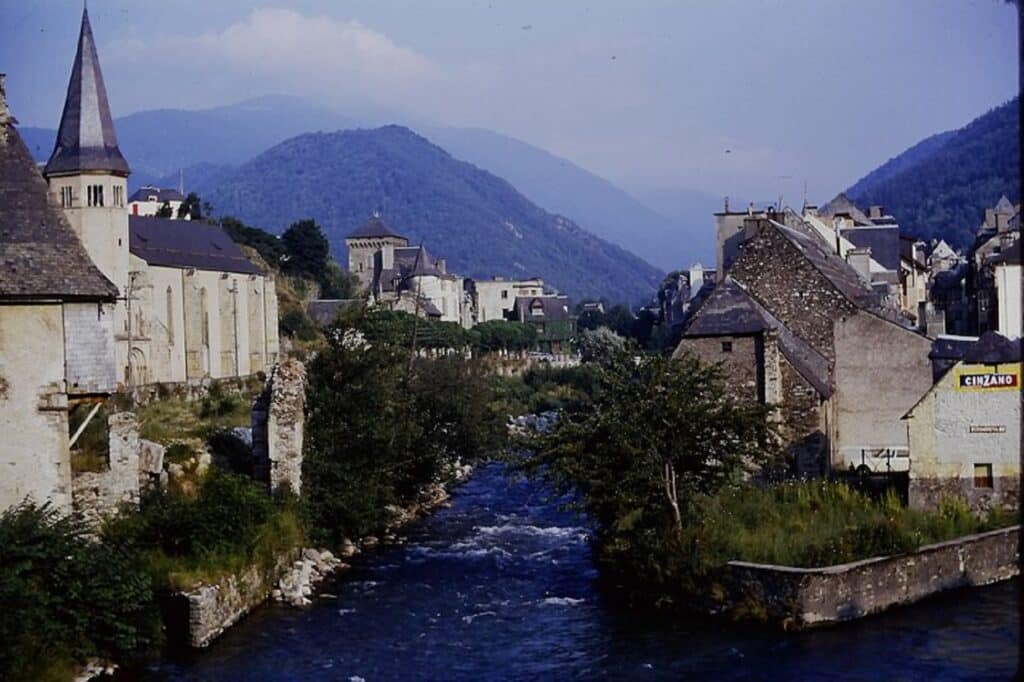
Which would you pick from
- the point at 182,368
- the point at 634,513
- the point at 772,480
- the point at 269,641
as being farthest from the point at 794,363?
the point at 182,368

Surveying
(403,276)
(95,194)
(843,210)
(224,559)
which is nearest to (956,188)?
(403,276)

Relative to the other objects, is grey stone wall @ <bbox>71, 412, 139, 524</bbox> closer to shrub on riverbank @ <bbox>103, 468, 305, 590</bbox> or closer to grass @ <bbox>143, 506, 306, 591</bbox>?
shrub on riverbank @ <bbox>103, 468, 305, 590</bbox>

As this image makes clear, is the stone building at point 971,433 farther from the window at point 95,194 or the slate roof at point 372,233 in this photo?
the slate roof at point 372,233

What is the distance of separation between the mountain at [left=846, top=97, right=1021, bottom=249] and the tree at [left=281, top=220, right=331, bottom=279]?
81.7 m

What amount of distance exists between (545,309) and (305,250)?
37057mm

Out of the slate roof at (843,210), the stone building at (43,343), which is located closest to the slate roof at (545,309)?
the slate roof at (843,210)

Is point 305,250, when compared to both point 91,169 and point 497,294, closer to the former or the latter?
point 497,294

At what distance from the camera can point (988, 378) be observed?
2648cm

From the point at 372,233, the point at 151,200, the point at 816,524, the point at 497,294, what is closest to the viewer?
the point at 816,524

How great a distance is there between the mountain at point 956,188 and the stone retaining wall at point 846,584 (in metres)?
135

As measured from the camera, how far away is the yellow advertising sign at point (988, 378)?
86.5 ft

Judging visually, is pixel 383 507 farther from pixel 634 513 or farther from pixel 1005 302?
pixel 1005 302

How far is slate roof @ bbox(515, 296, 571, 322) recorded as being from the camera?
452ft

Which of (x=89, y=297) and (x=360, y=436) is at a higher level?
(x=89, y=297)
